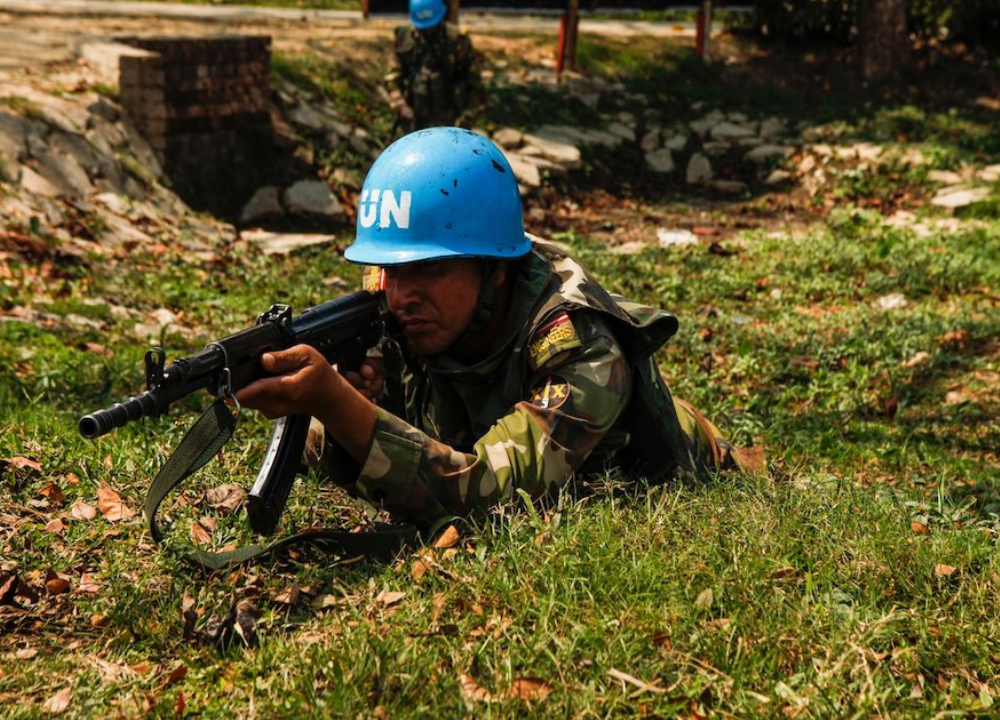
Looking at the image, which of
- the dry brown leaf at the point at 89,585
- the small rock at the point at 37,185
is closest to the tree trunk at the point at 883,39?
the small rock at the point at 37,185

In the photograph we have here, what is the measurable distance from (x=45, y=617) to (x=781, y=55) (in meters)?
17.6

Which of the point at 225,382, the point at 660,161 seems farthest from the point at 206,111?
the point at 225,382

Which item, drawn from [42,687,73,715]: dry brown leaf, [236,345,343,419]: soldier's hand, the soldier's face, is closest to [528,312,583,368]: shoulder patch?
the soldier's face

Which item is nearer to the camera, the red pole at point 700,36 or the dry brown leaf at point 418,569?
the dry brown leaf at point 418,569

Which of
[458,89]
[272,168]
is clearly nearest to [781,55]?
[458,89]

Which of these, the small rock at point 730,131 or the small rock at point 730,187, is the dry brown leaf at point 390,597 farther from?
the small rock at point 730,131

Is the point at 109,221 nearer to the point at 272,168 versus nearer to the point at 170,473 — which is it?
the point at 272,168

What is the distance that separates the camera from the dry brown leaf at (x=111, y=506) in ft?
13.2

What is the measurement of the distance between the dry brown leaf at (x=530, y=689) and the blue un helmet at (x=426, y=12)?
33.1 ft

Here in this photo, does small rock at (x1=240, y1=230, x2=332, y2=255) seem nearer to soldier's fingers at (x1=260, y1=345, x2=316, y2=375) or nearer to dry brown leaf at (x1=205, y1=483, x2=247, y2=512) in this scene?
dry brown leaf at (x1=205, y1=483, x2=247, y2=512)

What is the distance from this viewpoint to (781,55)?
763 inches

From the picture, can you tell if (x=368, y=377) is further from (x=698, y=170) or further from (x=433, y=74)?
(x=698, y=170)

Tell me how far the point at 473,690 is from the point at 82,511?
1.68 meters

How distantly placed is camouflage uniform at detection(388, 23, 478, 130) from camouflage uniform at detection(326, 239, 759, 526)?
8664mm
